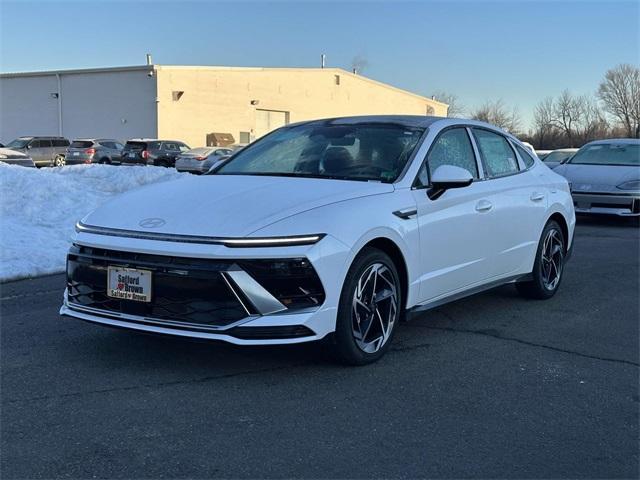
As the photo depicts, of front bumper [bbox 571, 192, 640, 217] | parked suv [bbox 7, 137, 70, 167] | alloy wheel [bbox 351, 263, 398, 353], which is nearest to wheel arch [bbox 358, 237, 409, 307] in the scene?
alloy wheel [bbox 351, 263, 398, 353]

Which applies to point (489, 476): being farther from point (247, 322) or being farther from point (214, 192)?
point (214, 192)

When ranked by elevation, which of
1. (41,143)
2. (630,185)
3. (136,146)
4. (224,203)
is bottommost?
(630,185)

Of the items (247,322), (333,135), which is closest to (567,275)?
(333,135)

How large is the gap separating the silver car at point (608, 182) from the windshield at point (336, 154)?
854cm

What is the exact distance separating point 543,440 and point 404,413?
27.4 inches

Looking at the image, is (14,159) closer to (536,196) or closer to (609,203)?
(609,203)

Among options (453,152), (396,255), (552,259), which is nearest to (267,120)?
(552,259)

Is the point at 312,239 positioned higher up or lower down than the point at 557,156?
lower down

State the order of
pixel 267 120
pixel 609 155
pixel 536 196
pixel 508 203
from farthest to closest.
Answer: pixel 267 120 < pixel 609 155 < pixel 536 196 < pixel 508 203

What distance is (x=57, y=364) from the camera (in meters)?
4.21

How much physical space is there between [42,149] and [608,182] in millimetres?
28090

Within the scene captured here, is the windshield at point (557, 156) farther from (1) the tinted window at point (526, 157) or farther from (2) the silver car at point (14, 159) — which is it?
(2) the silver car at point (14, 159)

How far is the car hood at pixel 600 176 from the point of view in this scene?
1240cm

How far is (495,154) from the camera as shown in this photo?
19.0 feet
